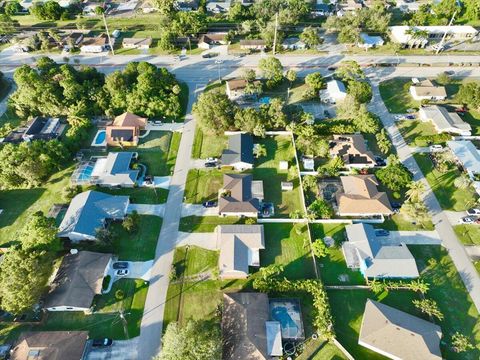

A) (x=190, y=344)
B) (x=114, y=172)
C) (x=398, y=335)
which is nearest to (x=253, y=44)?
(x=114, y=172)

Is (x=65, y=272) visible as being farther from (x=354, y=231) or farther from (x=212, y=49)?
(x=212, y=49)

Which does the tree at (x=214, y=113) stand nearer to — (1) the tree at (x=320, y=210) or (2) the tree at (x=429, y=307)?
(1) the tree at (x=320, y=210)

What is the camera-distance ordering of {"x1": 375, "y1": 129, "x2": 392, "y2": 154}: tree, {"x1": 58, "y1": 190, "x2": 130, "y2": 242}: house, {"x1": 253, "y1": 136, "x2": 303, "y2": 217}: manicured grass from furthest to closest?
{"x1": 375, "y1": 129, "x2": 392, "y2": 154}: tree
{"x1": 253, "y1": 136, "x2": 303, "y2": 217}: manicured grass
{"x1": 58, "y1": 190, "x2": 130, "y2": 242}: house

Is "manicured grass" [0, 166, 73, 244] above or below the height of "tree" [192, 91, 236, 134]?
below

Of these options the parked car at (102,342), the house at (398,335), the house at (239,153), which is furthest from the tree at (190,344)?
the house at (239,153)

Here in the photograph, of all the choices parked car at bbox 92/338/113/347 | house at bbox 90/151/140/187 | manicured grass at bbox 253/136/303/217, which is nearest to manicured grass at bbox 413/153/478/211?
manicured grass at bbox 253/136/303/217

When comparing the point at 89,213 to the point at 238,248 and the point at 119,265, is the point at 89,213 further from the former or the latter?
the point at 238,248

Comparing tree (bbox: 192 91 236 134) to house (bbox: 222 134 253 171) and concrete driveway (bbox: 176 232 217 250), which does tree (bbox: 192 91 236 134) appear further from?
concrete driveway (bbox: 176 232 217 250)
